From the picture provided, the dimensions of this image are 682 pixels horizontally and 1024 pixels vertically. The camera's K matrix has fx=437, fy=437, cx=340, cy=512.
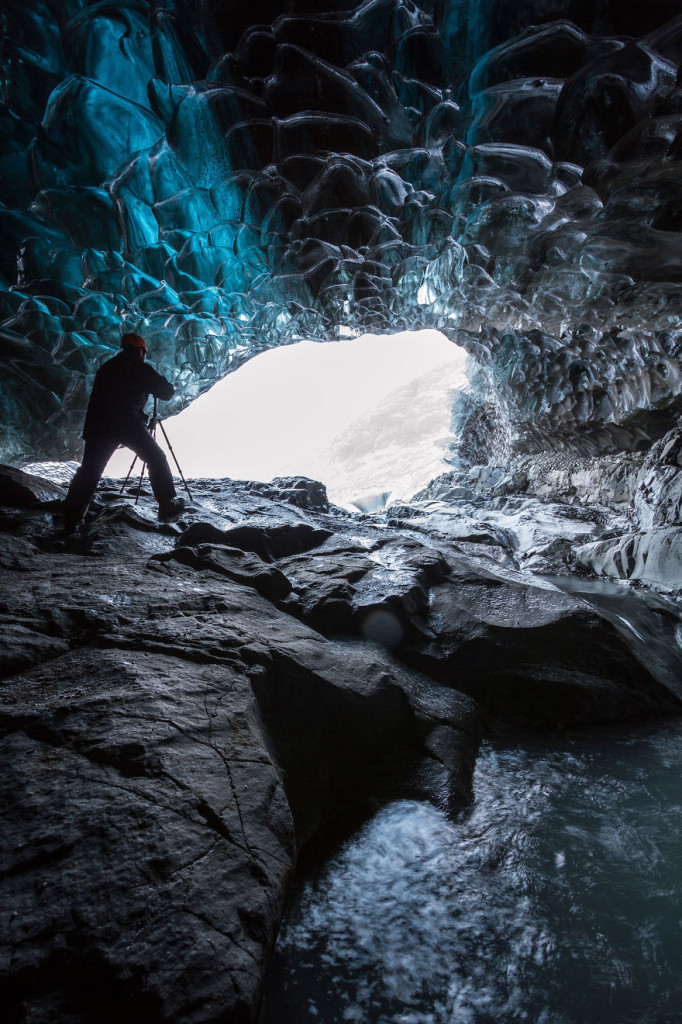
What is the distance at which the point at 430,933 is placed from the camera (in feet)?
5.04

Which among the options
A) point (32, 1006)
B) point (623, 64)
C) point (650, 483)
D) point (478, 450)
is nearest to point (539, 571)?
point (650, 483)

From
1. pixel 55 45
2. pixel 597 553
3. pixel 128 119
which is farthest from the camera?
pixel 597 553

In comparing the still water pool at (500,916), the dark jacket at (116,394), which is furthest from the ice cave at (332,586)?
the dark jacket at (116,394)

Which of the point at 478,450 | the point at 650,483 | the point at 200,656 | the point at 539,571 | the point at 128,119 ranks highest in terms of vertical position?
the point at 478,450

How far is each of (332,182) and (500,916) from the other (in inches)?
237

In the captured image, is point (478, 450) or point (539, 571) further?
point (478, 450)

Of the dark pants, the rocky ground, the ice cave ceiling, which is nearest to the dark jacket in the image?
the dark pants

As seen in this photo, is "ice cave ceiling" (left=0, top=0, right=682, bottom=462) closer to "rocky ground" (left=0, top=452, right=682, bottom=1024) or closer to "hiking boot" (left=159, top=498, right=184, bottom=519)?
"rocky ground" (left=0, top=452, right=682, bottom=1024)

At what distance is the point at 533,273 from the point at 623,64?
9.40 feet

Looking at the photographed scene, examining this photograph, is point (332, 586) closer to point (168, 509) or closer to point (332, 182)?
point (168, 509)

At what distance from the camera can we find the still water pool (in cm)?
134

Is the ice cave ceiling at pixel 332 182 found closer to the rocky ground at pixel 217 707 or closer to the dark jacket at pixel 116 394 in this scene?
the dark jacket at pixel 116 394

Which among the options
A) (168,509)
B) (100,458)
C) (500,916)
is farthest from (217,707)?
(168,509)

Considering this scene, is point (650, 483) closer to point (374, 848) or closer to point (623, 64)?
point (623, 64)
